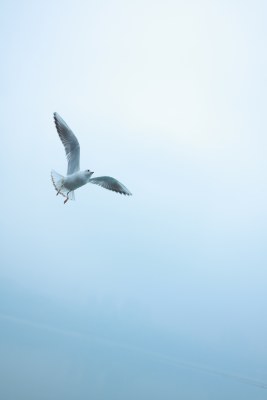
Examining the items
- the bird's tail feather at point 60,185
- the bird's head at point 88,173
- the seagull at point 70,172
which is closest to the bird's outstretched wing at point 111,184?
the seagull at point 70,172

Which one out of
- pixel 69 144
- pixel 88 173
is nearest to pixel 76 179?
pixel 88 173

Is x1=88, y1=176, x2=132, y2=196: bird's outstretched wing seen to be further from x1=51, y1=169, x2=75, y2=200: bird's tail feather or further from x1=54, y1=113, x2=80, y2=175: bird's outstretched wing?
x1=51, y1=169, x2=75, y2=200: bird's tail feather

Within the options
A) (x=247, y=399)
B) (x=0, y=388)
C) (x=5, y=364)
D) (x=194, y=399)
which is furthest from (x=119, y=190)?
(x=247, y=399)

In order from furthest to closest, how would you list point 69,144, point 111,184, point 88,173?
point 111,184 → point 69,144 → point 88,173

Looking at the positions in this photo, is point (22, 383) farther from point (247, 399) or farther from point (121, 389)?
point (247, 399)

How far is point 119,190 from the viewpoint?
14203mm

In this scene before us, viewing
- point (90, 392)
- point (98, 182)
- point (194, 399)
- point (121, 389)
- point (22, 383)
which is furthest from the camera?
point (194, 399)

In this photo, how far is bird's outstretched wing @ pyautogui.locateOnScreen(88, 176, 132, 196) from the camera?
13890 millimetres

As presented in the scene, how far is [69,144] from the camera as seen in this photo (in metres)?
13.3

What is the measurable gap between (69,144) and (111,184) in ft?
6.03

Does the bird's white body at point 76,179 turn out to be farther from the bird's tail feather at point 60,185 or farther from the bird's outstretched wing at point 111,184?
the bird's outstretched wing at point 111,184

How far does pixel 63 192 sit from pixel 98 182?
1356mm

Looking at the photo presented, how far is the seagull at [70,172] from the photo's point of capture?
42.8ft

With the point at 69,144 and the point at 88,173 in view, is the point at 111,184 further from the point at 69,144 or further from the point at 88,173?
the point at 69,144
